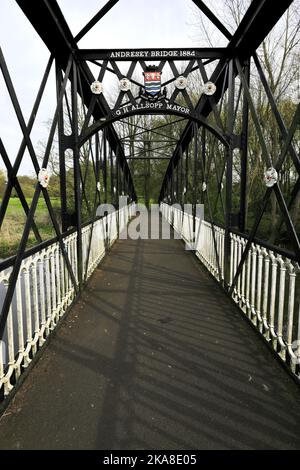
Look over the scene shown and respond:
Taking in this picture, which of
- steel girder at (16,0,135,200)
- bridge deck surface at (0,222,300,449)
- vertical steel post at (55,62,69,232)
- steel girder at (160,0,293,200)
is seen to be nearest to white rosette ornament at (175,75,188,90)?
steel girder at (160,0,293,200)

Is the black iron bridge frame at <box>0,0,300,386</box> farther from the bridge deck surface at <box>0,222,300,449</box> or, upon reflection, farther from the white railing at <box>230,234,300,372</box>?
the bridge deck surface at <box>0,222,300,449</box>

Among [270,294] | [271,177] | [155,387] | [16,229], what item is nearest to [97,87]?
[271,177]

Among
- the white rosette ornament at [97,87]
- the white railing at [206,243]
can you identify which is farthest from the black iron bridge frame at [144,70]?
the white railing at [206,243]

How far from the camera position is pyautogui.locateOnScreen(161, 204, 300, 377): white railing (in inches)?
99.5

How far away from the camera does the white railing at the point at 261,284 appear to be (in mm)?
2527

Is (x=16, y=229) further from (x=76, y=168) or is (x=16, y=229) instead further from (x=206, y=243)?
(x=76, y=168)

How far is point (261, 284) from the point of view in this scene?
3.76 m

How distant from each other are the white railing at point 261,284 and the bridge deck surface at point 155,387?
16 cm

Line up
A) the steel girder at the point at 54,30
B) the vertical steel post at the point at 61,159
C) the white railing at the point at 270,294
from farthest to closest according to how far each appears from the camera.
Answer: the vertical steel post at the point at 61,159 < the steel girder at the point at 54,30 < the white railing at the point at 270,294

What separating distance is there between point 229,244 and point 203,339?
5.82 ft

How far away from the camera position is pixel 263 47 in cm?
1055

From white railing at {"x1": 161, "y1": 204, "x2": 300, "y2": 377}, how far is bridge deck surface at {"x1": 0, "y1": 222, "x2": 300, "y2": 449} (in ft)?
0.52

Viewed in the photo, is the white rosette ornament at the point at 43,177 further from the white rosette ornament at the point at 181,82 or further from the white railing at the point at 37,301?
the white rosette ornament at the point at 181,82

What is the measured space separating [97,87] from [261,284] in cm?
363
